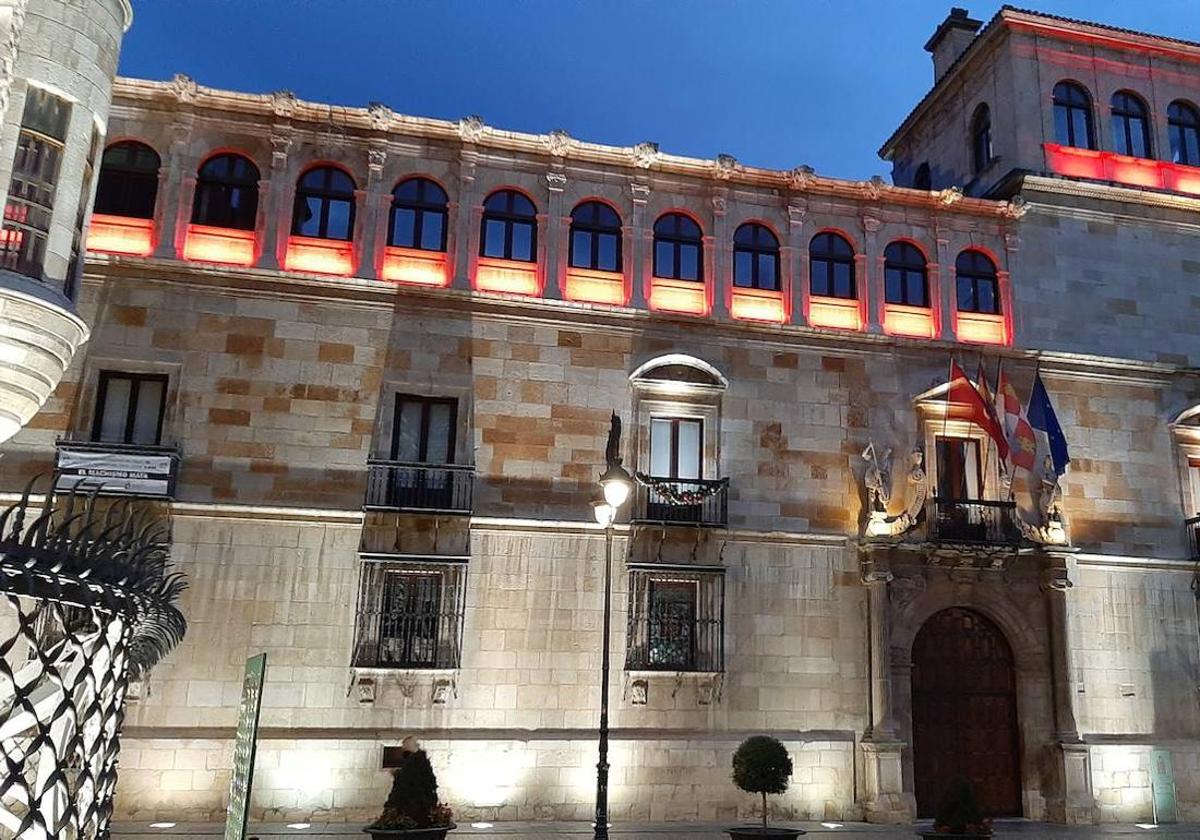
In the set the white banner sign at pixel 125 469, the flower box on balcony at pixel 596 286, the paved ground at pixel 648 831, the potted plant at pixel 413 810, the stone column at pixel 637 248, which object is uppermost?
the stone column at pixel 637 248

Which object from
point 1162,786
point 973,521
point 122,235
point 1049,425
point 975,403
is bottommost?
point 1162,786

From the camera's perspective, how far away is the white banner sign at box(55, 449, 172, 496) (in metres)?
18.9

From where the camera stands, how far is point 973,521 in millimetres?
22391

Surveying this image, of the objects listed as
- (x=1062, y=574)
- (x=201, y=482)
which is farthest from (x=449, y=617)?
(x=1062, y=574)

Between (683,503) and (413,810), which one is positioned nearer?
(413,810)

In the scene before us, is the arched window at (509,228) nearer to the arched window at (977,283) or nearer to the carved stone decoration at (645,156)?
the carved stone decoration at (645,156)

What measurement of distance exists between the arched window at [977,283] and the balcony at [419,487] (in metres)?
12.8

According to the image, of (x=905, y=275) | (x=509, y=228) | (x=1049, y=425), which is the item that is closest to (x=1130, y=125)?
(x=905, y=275)

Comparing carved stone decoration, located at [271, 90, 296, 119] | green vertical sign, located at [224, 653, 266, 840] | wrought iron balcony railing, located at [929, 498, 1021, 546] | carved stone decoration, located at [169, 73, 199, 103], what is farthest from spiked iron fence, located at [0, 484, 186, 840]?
wrought iron balcony railing, located at [929, 498, 1021, 546]

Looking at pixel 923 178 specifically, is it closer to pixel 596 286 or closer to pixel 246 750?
pixel 596 286

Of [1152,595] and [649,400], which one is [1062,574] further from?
[649,400]

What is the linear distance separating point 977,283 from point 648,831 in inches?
590

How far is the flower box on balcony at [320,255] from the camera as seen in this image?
21375 millimetres

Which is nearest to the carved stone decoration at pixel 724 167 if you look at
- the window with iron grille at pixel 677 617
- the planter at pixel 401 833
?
the window with iron grille at pixel 677 617
